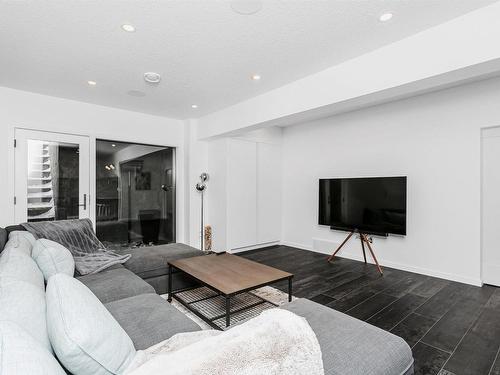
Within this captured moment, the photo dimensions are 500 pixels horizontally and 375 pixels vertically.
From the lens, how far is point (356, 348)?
4.19 feet

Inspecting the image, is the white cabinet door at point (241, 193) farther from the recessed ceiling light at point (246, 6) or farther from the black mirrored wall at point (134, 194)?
the recessed ceiling light at point (246, 6)

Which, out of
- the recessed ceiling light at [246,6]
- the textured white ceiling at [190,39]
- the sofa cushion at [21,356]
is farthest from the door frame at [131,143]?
the sofa cushion at [21,356]

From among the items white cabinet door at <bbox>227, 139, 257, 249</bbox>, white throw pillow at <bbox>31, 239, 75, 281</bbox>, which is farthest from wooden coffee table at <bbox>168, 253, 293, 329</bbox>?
white cabinet door at <bbox>227, 139, 257, 249</bbox>

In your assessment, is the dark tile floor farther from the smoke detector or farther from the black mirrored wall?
the smoke detector

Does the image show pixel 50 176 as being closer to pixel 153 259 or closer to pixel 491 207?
pixel 153 259

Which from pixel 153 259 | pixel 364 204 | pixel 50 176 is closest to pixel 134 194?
pixel 50 176

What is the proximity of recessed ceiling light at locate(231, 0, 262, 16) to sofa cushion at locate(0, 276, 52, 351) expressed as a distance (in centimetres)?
216

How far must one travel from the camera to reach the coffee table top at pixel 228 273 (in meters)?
2.31

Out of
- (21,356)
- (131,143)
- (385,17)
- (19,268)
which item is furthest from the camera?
(131,143)

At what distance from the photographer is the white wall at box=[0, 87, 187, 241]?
3622 millimetres

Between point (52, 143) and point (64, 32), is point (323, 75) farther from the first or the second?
point (52, 143)

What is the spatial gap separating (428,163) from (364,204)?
1.04 m

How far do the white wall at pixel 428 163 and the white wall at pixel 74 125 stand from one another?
A: 2868 millimetres

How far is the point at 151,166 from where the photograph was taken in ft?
16.6
